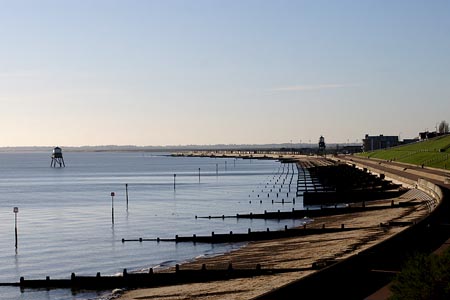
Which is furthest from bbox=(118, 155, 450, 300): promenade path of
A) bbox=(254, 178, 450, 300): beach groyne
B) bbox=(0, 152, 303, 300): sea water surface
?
bbox=(0, 152, 303, 300): sea water surface

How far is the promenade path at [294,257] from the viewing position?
38406mm

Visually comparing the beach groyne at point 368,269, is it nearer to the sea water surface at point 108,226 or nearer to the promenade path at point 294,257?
the promenade path at point 294,257

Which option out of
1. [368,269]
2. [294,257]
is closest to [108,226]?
[294,257]

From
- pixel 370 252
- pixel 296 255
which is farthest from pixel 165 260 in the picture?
pixel 370 252

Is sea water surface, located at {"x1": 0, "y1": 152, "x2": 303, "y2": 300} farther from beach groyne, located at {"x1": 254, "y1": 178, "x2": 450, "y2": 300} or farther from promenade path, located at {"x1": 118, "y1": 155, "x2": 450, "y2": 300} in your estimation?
beach groyne, located at {"x1": 254, "y1": 178, "x2": 450, "y2": 300}

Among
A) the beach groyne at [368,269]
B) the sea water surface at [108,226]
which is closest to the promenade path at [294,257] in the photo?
the beach groyne at [368,269]

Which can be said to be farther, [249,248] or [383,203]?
[383,203]

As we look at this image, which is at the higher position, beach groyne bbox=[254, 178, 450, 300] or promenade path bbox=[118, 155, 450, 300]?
beach groyne bbox=[254, 178, 450, 300]

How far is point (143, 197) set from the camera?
133625 millimetres

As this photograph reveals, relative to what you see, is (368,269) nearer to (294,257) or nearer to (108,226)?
(294,257)

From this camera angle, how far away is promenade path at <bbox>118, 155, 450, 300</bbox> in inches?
1512

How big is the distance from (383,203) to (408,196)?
12.1 ft

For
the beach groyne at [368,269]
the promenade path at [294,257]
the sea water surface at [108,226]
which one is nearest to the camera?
the beach groyne at [368,269]

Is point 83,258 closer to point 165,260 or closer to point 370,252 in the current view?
point 165,260
